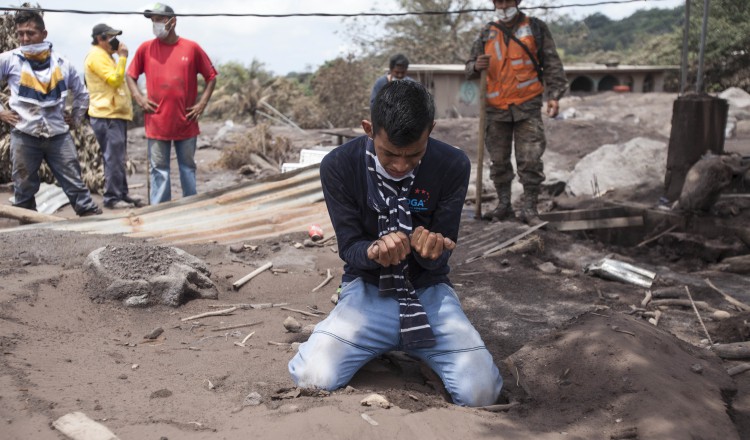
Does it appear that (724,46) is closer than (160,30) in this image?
No

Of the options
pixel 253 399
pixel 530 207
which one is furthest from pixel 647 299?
pixel 253 399

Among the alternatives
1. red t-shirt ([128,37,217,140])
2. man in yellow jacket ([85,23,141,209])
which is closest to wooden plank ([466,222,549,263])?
red t-shirt ([128,37,217,140])

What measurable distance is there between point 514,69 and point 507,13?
0.51 meters

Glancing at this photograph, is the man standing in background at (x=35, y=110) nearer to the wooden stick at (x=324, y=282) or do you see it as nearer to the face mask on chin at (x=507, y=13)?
the wooden stick at (x=324, y=282)

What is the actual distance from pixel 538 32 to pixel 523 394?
422cm

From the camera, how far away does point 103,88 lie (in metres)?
7.66

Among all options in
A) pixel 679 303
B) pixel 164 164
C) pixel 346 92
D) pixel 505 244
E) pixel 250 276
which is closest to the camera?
pixel 679 303

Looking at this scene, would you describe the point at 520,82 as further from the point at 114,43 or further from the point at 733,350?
the point at 114,43

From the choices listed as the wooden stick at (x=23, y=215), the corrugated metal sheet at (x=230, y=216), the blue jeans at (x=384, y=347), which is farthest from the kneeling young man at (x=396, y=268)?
the wooden stick at (x=23, y=215)

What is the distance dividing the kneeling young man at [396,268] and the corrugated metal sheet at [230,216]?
284cm

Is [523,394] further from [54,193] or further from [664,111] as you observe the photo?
[664,111]

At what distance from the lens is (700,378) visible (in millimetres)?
3334

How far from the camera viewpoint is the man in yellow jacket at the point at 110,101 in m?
7.54

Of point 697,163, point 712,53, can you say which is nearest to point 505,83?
point 697,163
